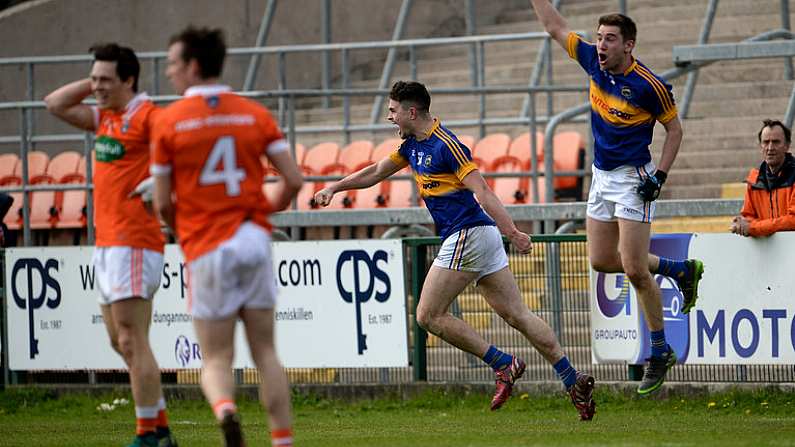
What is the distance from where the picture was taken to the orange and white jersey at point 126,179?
30.3 feet

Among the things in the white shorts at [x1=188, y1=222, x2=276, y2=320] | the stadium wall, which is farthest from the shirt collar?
the stadium wall

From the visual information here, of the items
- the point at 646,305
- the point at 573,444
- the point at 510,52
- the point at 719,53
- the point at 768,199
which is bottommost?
the point at 573,444

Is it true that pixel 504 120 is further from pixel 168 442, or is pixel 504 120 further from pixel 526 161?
pixel 168 442

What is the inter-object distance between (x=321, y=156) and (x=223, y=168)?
12581 mm

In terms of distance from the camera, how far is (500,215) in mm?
10852

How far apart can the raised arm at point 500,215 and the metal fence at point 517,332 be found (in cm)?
302

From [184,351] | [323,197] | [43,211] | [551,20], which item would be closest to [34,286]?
[184,351]

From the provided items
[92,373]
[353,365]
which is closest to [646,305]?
[353,365]

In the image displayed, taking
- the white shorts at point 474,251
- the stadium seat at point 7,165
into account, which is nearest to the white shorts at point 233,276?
the white shorts at point 474,251

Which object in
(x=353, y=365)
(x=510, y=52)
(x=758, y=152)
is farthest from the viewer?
(x=510, y=52)

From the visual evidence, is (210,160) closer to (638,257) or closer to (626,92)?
(626,92)

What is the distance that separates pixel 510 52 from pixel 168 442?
14.8 metres

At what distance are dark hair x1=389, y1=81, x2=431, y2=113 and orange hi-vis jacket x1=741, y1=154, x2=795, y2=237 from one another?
307cm

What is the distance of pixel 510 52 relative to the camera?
23156 millimetres
